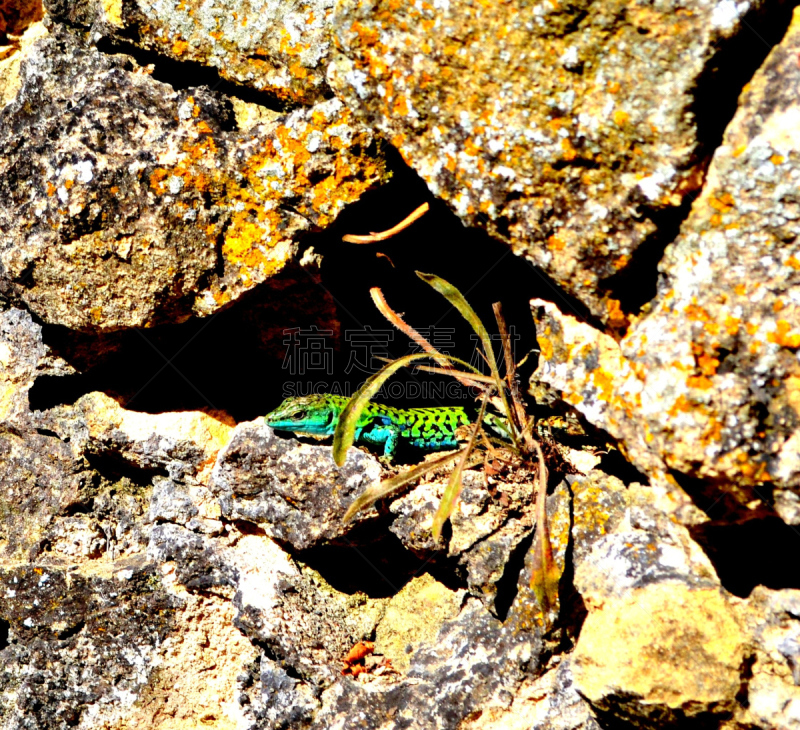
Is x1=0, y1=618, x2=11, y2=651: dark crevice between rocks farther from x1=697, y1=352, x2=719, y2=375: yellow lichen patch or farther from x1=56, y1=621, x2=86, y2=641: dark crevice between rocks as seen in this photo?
x1=697, y1=352, x2=719, y2=375: yellow lichen patch

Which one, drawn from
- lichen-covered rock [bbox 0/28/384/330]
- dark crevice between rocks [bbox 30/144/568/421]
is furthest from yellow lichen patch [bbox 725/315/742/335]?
lichen-covered rock [bbox 0/28/384/330]

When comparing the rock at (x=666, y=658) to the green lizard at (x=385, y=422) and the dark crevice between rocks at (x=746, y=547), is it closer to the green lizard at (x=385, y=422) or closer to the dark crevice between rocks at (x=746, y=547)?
the dark crevice between rocks at (x=746, y=547)

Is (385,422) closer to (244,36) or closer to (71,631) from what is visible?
(71,631)

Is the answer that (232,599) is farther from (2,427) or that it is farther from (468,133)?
(468,133)

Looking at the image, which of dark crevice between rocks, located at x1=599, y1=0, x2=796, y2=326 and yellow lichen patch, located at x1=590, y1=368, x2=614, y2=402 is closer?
dark crevice between rocks, located at x1=599, y1=0, x2=796, y2=326

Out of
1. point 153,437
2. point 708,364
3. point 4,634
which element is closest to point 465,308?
point 708,364

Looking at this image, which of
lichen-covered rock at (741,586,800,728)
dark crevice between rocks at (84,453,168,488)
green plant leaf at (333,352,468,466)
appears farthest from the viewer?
dark crevice between rocks at (84,453,168,488)

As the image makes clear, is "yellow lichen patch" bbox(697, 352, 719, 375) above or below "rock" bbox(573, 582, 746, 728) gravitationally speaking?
above

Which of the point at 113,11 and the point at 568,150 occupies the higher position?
the point at 113,11
